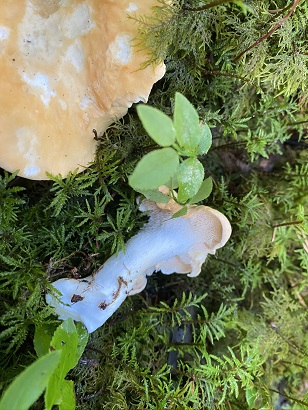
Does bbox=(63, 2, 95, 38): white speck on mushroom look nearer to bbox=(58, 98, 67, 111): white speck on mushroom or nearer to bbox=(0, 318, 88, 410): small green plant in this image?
bbox=(58, 98, 67, 111): white speck on mushroom

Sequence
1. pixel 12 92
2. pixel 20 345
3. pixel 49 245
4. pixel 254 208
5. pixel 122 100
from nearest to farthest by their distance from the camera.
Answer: pixel 12 92
pixel 122 100
pixel 20 345
pixel 49 245
pixel 254 208

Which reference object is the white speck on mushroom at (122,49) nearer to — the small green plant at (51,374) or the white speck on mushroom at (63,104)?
the white speck on mushroom at (63,104)

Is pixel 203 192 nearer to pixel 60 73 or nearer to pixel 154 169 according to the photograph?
pixel 154 169

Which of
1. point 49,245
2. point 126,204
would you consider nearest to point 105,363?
point 49,245

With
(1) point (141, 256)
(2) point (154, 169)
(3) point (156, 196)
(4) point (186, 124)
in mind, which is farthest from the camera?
(1) point (141, 256)

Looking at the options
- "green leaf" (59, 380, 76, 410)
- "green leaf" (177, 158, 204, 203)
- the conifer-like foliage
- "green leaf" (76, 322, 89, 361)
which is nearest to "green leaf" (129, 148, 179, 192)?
"green leaf" (177, 158, 204, 203)

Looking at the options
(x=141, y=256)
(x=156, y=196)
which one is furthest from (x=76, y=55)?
(x=141, y=256)

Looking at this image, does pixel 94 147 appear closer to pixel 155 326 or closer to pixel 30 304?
pixel 30 304
